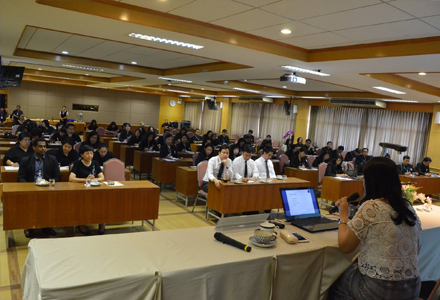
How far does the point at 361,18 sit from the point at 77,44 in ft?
18.0

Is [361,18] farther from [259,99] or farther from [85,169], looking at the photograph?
[259,99]

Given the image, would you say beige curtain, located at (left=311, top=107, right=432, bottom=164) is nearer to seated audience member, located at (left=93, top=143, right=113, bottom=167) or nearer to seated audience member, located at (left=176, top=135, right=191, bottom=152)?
seated audience member, located at (left=176, top=135, right=191, bottom=152)

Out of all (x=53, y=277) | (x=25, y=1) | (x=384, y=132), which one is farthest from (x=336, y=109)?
(x=53, y=277)

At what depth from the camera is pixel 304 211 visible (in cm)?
310

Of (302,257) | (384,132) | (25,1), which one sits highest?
(25,1)

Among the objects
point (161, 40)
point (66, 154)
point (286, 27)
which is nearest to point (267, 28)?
point (286, 27)

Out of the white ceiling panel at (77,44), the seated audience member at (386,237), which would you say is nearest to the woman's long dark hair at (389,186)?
the seated audience member at (386,237)

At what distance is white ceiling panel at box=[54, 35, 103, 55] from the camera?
6.24 metres

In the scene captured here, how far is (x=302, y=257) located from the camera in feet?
7.71

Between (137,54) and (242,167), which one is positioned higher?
(137,54)

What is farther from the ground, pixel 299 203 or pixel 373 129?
pixel 373 129

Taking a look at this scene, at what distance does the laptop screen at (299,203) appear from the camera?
2982mm

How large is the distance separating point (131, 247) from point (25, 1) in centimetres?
298

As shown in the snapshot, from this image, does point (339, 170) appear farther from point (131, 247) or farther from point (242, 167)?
point (131, 247)
